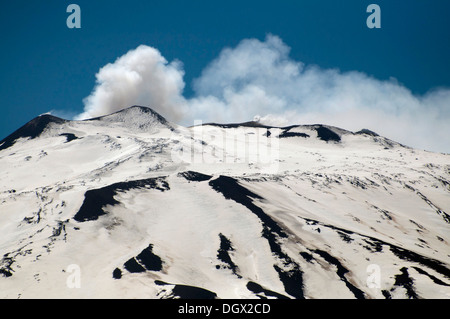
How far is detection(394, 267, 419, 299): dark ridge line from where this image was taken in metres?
33.0

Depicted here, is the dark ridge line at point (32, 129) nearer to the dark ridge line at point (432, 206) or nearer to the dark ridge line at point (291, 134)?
the dark ridge line at point (291, 134)

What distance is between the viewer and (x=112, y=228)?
43.4 m

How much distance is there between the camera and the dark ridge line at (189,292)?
28672 millimetres

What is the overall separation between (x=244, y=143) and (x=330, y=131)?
43.0 meters

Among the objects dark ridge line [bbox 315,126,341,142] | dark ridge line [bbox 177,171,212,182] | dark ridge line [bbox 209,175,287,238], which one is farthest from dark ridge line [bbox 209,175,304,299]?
dark ridge line [bbox 315,126,341,142]

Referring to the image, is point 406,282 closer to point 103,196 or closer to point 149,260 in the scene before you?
point 149,260

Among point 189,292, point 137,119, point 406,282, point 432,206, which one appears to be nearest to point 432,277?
point 406,282

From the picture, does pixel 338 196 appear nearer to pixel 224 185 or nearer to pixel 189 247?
pixel 224 185

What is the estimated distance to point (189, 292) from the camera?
96.3ft

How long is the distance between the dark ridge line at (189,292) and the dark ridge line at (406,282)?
704 inches

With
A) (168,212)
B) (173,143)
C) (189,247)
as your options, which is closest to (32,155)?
(173,143)

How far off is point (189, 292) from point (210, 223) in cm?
1835

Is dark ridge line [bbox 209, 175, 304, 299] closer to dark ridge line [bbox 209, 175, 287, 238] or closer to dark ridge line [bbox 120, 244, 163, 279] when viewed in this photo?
dark ridge line [bbox 209, 175, 287, 238]

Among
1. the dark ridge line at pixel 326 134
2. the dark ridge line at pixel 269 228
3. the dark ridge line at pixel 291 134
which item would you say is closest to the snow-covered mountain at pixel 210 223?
the dark ridge line at pixel 269 228
